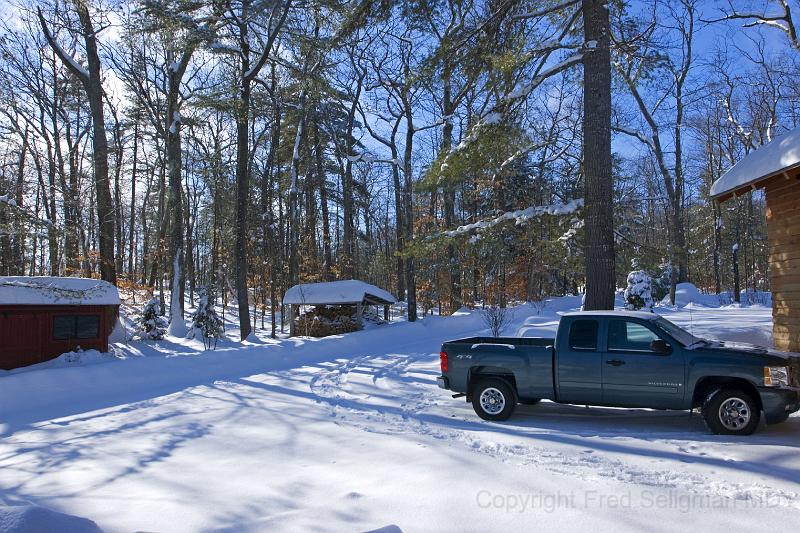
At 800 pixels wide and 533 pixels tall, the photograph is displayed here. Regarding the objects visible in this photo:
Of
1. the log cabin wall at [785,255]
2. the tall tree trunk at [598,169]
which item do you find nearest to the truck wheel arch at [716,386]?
the tall tree trunk at [598,169]

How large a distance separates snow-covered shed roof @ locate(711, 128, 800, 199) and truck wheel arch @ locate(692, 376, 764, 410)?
3947 mm

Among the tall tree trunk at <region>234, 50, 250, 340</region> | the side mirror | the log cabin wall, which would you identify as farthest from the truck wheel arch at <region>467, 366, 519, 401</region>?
the tall tree trunk at <region>234, 50, 250, 340</region>

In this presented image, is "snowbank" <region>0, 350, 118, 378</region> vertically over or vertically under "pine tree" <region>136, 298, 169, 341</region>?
under

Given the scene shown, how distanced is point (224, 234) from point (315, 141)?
346 inches

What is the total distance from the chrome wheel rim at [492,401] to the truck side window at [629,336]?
1721 mm

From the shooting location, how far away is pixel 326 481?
204 inches

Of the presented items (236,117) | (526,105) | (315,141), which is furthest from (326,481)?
(315,141)

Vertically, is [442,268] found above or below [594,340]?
above

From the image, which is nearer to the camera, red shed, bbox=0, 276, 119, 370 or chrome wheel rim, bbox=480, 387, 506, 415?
chrome wheel rim, bbox=480, 387, 506, 415

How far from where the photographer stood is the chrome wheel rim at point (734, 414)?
6.29m

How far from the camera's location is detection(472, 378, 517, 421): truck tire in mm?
7609

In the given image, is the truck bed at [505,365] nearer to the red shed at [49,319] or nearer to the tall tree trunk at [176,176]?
the red shed at [49,319]

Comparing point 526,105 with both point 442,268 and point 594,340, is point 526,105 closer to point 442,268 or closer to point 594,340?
point 594,340

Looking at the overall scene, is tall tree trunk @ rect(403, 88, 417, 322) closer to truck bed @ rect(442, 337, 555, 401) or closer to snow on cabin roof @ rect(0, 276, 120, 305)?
snow on cabin roof @ rect(0, 276, 120, 305)
